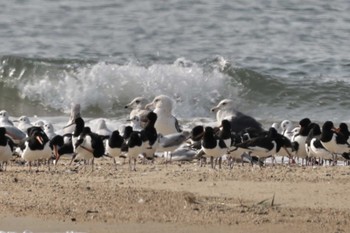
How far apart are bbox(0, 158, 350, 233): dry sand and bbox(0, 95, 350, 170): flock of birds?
1.95 feet

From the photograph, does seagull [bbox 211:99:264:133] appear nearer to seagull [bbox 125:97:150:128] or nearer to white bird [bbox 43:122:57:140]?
seagull [bbox 125:97:150:128]

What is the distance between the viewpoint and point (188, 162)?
15.8m

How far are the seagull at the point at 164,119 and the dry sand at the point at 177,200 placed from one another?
3.66m

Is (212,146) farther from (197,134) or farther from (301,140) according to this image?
(301,140)

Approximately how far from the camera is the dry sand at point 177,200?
10453mm

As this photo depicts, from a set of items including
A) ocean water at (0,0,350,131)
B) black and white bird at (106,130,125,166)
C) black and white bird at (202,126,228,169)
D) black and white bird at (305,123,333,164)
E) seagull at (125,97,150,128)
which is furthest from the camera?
ocean water at (0,0,350,131)

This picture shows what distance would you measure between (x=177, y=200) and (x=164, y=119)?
6.52 metres

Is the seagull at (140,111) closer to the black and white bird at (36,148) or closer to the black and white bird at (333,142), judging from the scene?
the black and white bird at (36,148)

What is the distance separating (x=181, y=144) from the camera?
53.1 ft

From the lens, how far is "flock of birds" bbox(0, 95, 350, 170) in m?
14.5

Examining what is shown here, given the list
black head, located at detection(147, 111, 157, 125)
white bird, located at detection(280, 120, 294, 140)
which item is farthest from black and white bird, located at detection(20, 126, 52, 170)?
white bird, located at detection(280, 120, 294, 140)

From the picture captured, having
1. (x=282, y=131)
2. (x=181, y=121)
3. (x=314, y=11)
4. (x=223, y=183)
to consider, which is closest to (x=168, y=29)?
(x=314, y=11)

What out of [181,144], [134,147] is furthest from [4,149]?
[181,144]

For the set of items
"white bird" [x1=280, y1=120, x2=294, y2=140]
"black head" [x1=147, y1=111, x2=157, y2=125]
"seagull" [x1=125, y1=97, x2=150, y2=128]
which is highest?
"black head" [x1=147, y1=111, x2=157, y2=125]
